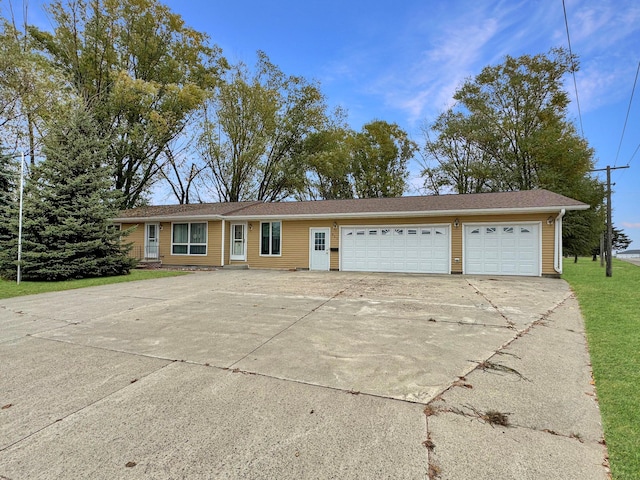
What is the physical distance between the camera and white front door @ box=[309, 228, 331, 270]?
13.9 metres

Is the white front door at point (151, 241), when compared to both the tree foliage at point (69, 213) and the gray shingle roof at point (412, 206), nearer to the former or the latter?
the gray shingle roof at point (412, 206)

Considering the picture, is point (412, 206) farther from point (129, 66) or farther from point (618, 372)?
point (129, 66)

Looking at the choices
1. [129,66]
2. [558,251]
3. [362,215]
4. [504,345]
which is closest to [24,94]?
[129,66]

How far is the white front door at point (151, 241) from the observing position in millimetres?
16062

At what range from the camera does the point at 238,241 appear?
15172 mm

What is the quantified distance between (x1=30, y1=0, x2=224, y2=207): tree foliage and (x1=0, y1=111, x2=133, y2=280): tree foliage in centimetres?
642

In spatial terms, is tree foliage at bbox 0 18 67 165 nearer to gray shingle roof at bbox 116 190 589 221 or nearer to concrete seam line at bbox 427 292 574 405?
gray shingle roof at bbox 116 190 589 221

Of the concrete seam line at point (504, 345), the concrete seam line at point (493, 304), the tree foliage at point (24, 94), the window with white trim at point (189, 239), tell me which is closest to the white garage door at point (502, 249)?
the concrete seam line at point (493, 304)

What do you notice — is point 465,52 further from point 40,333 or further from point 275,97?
point 275,97

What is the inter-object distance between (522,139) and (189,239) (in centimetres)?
2086

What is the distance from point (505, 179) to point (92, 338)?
2383cm

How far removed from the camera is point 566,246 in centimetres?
2080

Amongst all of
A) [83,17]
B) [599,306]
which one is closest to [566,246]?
[599,306]

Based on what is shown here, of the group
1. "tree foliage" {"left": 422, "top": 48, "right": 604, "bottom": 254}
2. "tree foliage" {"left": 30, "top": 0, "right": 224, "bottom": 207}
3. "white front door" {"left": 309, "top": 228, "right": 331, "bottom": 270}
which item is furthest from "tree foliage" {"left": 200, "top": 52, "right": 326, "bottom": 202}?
"white front door" {"left": 309, "top": 228, "right": 331, "bottom": 270}
